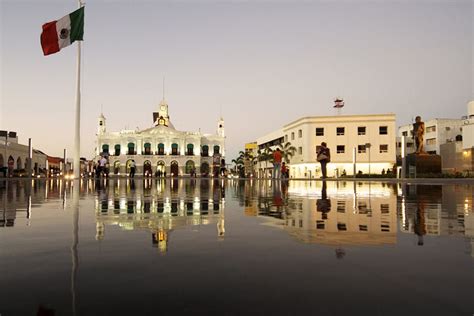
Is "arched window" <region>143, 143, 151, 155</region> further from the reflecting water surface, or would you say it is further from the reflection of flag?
the reflecting water surface

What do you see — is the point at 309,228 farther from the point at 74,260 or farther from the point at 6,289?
the point at 6,289

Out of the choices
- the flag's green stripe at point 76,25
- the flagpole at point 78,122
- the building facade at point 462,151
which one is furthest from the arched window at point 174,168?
the flag's green stripe at point 76,25

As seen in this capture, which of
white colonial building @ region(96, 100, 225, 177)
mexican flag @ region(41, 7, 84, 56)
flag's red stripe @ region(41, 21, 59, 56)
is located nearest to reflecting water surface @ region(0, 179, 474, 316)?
flag's red stripe @ region(41, 21, 59, 56)

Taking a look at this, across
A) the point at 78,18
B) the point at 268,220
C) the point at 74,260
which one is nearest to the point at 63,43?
the point at 78,18

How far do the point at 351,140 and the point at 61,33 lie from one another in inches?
2069

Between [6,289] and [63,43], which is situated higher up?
[63,43]

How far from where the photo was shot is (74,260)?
8.32ft

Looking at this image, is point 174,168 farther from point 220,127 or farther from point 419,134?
point 419,134

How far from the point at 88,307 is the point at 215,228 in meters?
2.52

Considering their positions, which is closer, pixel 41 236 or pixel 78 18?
pixel 41 236

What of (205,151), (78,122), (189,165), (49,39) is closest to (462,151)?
(205,151)

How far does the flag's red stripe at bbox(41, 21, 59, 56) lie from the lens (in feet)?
59.9

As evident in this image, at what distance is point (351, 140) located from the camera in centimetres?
6259

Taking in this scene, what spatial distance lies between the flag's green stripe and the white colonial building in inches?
2586
